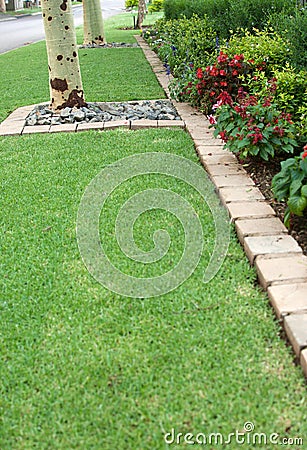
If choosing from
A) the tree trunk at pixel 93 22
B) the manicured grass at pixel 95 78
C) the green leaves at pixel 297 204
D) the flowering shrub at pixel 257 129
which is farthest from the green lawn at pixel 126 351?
the tree trunk at pixel 93 22

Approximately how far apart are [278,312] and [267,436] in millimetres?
623

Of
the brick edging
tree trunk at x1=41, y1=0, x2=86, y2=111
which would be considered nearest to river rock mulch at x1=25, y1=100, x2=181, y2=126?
tree trunk at x1=41, y1=0, x2=86, y2=111

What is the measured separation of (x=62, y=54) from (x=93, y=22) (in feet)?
27.2

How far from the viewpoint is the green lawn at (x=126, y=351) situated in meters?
1.77

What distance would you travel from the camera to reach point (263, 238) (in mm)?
2768

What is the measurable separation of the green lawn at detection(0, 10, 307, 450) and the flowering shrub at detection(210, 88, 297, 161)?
1.87 ft

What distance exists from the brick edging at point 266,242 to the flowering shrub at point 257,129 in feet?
0.70

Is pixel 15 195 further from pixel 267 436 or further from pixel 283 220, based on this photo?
pixel 267 436

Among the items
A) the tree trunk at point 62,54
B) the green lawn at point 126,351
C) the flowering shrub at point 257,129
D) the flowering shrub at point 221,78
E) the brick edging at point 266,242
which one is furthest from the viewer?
the tree trunk at point 62,54

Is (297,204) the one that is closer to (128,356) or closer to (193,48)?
(128,356)

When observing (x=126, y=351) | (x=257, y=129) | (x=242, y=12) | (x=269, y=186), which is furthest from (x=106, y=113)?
(x=126, y=351)

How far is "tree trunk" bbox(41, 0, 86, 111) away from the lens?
5.25 meters

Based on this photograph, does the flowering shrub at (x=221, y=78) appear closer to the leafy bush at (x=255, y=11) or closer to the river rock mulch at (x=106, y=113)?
the river rock mulch at (x=106, y=113)

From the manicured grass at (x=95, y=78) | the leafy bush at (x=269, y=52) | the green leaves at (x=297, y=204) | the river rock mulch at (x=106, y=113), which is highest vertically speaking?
the leafy bush at (x=269, y=52)
